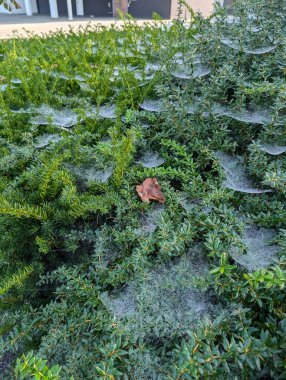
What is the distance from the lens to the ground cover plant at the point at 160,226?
80 cm

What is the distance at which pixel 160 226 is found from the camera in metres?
0.95

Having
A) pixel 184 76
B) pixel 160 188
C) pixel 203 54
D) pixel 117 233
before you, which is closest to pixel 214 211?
pixel 160 188

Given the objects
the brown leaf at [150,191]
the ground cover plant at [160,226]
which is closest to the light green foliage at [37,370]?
the ground cover plant at [160,226]

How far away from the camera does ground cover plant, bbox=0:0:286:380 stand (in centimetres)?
80

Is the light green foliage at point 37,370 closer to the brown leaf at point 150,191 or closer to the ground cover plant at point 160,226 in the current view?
the ground cover plant at point 160,226

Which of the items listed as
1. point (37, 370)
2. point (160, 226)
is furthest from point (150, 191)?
point (37, 370)

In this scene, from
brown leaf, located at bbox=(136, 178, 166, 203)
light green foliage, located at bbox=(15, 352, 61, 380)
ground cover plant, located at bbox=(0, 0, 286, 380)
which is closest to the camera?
light green foliage, located at bbox=(15, 352, 61, 380)

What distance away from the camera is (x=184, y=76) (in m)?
1.46

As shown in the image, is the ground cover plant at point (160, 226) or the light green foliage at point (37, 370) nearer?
the light green foliage at point (37, 370)

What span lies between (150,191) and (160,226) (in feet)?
0.72

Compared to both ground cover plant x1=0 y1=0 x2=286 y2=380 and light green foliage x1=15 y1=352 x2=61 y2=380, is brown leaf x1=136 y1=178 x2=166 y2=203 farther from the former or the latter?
light green foliage x1=15 y1=352 x2=61 y2=380

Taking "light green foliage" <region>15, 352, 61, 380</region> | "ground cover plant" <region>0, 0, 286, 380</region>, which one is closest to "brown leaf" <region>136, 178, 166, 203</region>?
"ground cover plant" <region>0, 0, 286, 380</region>

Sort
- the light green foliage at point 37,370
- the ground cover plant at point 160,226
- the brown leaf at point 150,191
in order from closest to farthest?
1. the light green foliage at point 37,370
2. the ground cover plant at point 160,226
3. the brown leaf at point 150,191

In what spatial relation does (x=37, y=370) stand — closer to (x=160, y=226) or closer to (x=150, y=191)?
(x=160, y=226)
